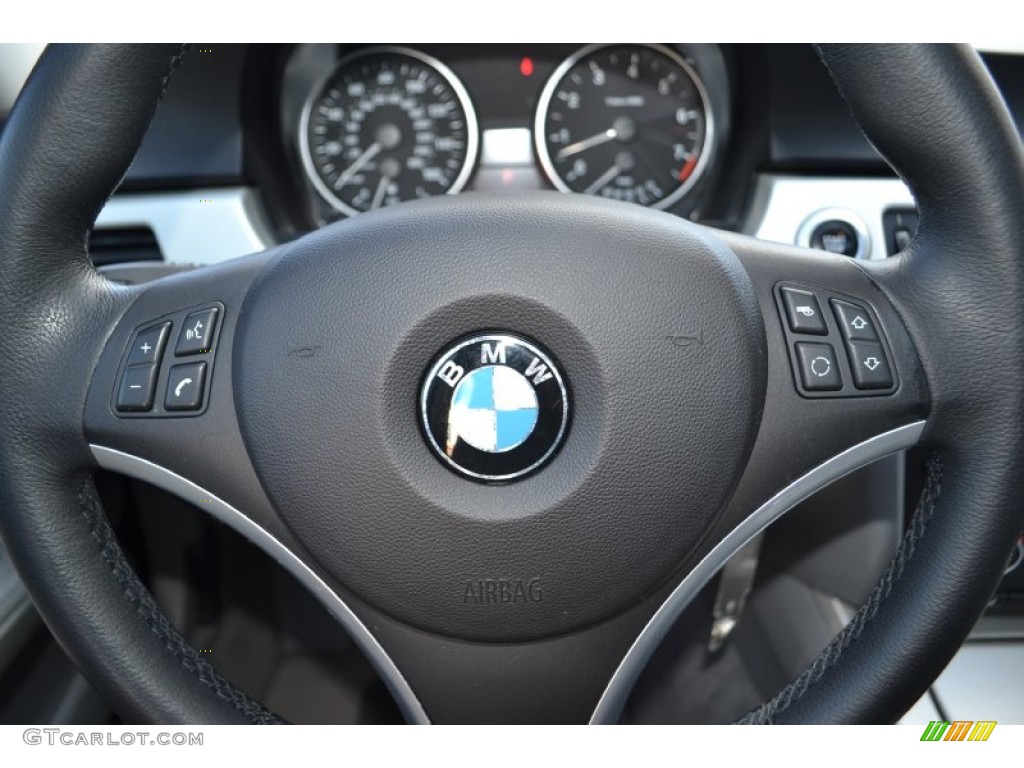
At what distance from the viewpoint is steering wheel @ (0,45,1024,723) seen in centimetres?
77

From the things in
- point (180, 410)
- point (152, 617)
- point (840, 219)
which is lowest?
point (152, 617)

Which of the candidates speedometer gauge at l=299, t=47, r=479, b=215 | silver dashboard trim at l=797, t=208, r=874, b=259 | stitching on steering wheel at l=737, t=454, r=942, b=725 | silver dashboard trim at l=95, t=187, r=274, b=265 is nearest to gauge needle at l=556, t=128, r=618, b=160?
speedometer gauge at l=299, t=47, r=479, b=215

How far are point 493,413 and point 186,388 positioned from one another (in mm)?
236

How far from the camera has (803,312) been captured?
2.68 feet

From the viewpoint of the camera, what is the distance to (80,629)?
80 cm

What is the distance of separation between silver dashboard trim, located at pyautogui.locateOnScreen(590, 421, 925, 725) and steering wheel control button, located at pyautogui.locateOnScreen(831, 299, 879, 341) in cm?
7

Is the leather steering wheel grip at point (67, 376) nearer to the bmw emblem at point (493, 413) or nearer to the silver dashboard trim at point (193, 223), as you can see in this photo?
the bmw emblem at point (493, 413)

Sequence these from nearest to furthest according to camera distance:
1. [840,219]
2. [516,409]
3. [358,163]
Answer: [516,409], [840,219], [358,163]

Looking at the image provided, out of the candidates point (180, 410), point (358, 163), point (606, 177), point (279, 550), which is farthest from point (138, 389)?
point (606, 177)

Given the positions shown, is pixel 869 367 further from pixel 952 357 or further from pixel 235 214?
pixel 235 214

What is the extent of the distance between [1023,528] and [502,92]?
1.05 metres

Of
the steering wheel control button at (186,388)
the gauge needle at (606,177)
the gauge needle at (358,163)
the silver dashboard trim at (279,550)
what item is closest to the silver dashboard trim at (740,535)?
the silver dashboard trim at (279,550)

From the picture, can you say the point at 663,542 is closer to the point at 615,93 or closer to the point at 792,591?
the point at 792,591

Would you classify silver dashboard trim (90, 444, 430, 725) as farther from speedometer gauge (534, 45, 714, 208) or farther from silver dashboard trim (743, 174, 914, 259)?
speedometer gauge (534, 45, 714, 208)
